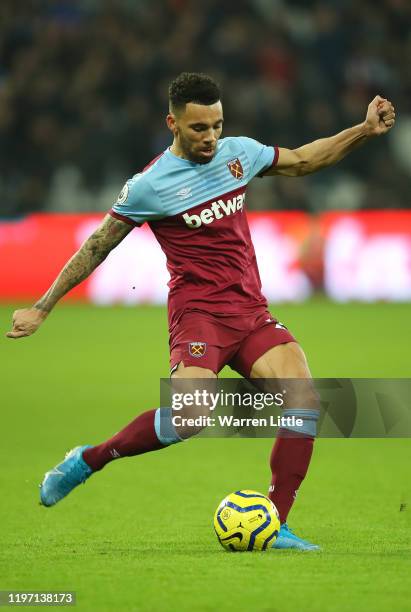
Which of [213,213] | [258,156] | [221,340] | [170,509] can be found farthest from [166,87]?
[221,340]

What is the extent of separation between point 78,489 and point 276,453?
1.96 meters

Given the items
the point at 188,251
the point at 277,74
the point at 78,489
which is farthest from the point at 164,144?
the point at 188,251

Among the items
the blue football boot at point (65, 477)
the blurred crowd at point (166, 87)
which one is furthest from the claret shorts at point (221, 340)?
the blurred crowd at point (166, 87)

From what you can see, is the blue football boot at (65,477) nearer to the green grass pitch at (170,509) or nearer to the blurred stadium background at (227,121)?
the green grass pitch at (170,509)

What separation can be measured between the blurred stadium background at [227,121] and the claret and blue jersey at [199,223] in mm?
11273

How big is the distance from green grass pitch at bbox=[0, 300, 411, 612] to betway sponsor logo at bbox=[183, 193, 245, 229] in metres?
1.39

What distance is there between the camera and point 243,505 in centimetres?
490

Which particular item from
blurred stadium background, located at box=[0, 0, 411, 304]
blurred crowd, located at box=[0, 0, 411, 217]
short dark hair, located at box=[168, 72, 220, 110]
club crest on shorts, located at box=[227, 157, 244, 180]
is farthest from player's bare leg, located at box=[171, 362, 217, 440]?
blurred crowd, located at box=[0, 0, 411, 217]

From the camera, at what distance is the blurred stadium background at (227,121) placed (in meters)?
17.1

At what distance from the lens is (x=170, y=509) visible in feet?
19.9

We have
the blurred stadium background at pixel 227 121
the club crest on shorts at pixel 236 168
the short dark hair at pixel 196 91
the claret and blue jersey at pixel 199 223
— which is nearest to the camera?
the short dark hair at pixel 196 91

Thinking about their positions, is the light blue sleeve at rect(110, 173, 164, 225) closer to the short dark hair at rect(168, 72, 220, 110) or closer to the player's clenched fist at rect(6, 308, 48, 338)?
the short dark hair at rect(168, 72, 220, 110)

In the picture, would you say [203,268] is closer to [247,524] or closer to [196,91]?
[196,91]

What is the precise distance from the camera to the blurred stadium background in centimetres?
1708
